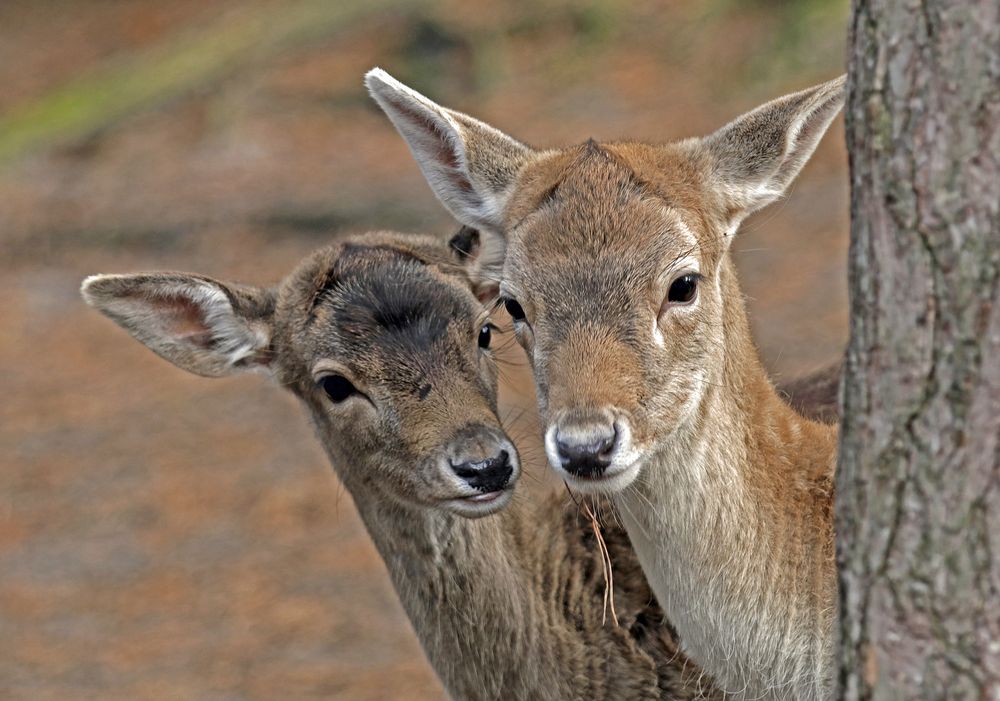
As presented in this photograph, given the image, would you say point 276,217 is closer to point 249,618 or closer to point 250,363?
point 249,618

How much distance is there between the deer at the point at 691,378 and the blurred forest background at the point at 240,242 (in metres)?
1.41

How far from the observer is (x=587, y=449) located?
3.73 metres

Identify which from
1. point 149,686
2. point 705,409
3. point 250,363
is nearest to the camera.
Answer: point 705,409

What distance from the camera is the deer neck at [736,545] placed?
4246 millimetres

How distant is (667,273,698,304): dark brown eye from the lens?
13.7 ft

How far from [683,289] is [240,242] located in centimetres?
908

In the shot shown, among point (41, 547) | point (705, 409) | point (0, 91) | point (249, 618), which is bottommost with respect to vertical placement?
point (705, 409)

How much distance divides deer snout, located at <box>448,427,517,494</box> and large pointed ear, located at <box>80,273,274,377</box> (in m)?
1.16

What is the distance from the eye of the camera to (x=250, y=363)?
5445 mm

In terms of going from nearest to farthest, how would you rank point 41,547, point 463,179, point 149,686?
point 463,179, point 149,686, point 41,547

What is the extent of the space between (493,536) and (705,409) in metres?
1.09

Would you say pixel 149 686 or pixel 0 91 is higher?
pixel 0 91

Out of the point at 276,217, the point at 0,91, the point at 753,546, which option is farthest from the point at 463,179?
the point at 0,91

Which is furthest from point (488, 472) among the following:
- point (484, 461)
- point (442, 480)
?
point (442, 480)
